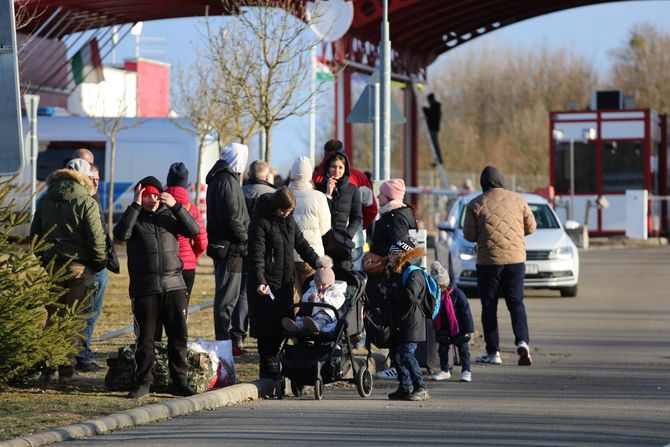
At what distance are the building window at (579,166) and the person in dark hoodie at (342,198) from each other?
27.1 m

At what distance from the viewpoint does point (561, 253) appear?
2164 cm

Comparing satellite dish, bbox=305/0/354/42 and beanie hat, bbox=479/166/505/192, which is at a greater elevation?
satellite dish, bbox=305/0/354/42

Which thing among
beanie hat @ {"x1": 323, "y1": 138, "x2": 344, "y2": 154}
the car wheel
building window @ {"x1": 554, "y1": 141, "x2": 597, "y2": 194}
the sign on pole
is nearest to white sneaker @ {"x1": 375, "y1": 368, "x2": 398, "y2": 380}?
beanie hat @ {"x1": 323, "y1": 138, "x2": 344, "y2": 154}

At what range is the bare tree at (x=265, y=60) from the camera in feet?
71.0

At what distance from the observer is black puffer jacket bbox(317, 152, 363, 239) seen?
44.6ft

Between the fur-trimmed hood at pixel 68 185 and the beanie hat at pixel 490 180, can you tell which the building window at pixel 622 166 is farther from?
the fur-trimmed hood at pixel 68 185

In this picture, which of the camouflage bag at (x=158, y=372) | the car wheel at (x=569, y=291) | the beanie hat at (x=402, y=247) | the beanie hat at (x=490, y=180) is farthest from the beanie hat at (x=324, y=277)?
the car wheel at (x=569, y=291)

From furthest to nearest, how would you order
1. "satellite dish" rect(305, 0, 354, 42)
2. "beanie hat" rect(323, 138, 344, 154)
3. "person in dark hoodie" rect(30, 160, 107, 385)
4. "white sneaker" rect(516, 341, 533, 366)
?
"satellite dish" rect(305, 0, 354, 42)
"beanie hat" rect(323, 138, 344, 154)
"white sneaker" rect(516, 341, 533, 366)
"person in dark hoodie" rect(30, 160, 107, 385)

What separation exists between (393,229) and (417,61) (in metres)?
32.1

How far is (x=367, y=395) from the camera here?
459 inches

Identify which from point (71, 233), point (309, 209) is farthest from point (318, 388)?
point (71, 233)

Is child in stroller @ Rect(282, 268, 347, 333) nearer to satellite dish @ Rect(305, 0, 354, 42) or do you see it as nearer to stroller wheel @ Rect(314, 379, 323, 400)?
stroller wheel @ Rect(314, 379, 323, 400)

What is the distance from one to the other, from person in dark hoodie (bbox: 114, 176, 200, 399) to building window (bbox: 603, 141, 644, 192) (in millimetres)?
30276

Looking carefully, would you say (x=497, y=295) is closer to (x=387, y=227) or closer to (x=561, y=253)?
(x=387, y=227)
